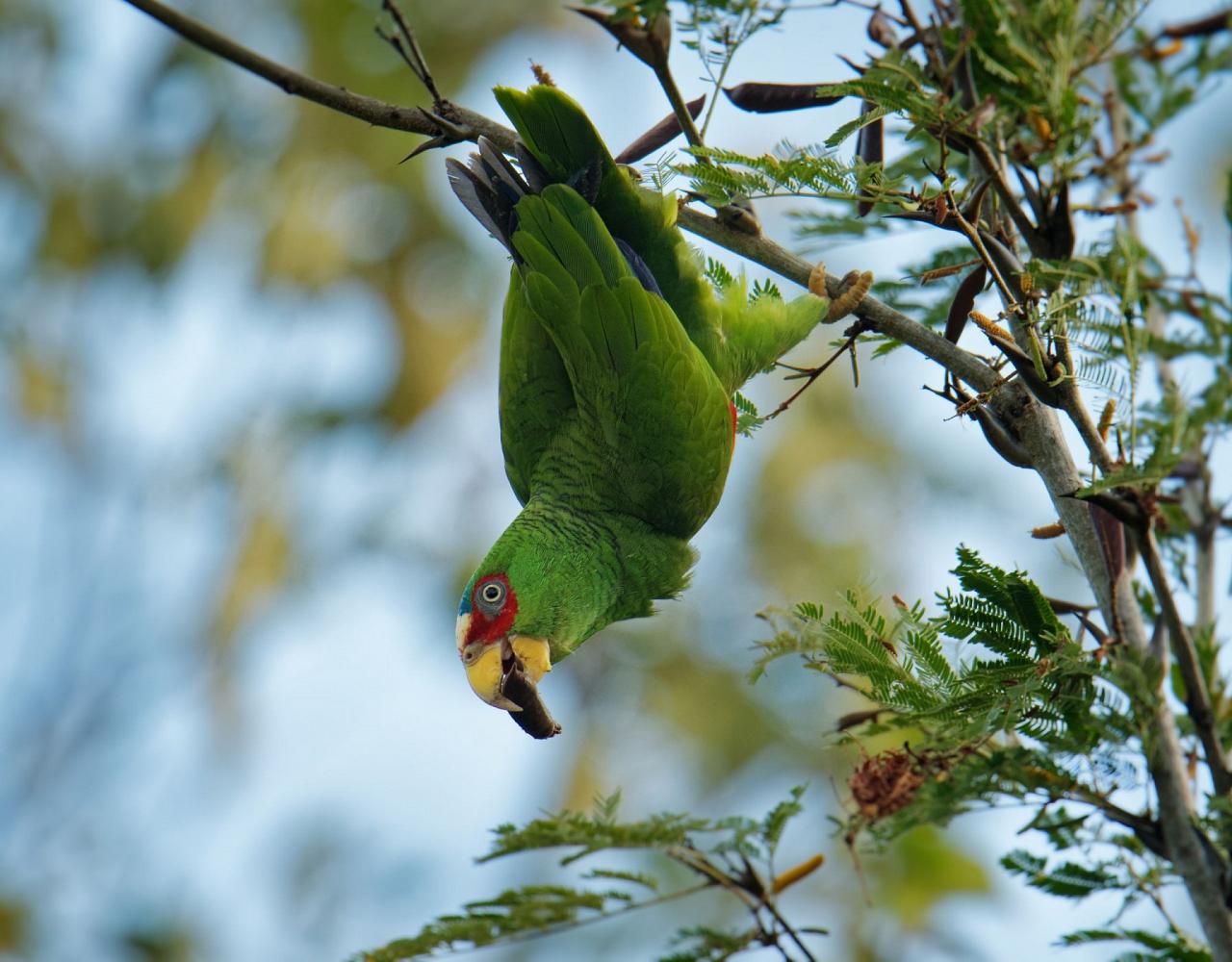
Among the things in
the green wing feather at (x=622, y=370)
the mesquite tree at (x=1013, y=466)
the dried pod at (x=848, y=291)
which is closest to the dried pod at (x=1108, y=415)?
the mesquite tree at (x=1013, y=466)

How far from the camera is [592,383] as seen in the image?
3.15 meters

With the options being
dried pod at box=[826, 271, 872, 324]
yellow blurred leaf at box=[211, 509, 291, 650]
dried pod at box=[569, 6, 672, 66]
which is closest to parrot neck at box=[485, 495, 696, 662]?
dried pod at box=[826, 271, 872, 324]

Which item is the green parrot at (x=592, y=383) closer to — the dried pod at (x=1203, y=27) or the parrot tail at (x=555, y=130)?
the parrot tail at (x=555, y=130)

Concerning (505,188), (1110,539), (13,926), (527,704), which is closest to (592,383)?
(505,188)

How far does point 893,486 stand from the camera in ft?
39.6

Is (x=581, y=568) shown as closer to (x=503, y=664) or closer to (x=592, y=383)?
(x=503, y=664)

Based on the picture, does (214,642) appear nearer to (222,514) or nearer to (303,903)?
(222,514)

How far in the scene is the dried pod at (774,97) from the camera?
88.7 inches

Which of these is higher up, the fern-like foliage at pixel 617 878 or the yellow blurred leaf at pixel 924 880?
the yellow blurred leaf at pixel 924 880

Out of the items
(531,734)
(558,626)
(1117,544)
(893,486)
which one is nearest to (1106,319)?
(1117,544)

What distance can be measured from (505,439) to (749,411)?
31.9 inches

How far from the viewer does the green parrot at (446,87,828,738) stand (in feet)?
9.59

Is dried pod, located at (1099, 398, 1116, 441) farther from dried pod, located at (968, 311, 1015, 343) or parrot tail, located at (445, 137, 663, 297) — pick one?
parrot tail, located at (445, 137, 663, 297)

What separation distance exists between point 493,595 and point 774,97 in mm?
1507
